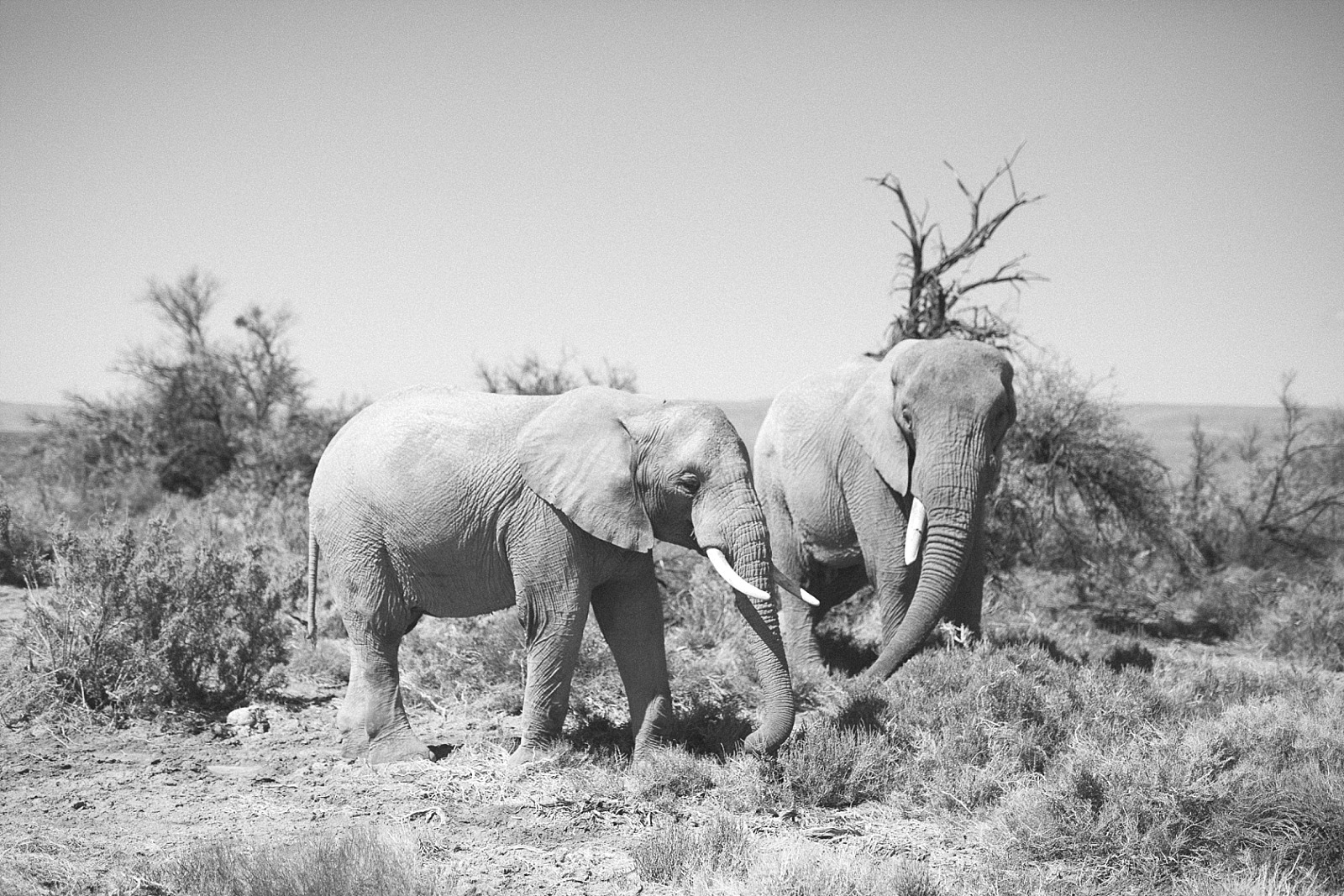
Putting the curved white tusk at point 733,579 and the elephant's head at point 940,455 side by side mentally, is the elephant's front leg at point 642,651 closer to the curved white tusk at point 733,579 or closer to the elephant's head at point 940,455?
the curved white tusk at point 733,579

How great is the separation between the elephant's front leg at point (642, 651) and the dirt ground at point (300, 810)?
0.60 metres

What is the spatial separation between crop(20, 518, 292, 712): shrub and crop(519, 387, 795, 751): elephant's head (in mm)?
3255

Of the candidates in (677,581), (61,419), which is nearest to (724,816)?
(677,581)

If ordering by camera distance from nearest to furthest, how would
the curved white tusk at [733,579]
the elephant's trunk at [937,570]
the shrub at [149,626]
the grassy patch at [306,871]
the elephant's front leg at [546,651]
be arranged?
the grassy patch at [306,871], the curved white tusk at [733,579], the elephant's front leg at [546,651], the shrub at [149,626], the elephant's trunk at [937,570]

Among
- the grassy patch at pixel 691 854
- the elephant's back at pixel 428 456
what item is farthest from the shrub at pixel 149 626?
the grassy patch at pixel 691 854

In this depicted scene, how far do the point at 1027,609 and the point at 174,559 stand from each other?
8.73m

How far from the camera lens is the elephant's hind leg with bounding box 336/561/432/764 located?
22.2 feet

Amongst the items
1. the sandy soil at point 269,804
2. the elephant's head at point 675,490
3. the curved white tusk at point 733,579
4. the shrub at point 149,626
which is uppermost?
the elephant's head at point 675,490

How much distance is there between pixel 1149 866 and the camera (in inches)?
198

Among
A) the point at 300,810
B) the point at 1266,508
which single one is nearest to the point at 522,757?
the point at 300,810

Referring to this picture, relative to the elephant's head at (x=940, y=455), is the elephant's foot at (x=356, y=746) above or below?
below

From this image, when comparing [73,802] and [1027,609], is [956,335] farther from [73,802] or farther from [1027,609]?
[73,802]

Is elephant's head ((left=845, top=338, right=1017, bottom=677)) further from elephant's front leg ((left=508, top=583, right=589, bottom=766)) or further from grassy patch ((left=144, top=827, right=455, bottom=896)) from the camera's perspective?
grassy patch ((left=144, top=827, right=455, bottom=896))

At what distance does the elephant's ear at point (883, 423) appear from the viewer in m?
8.02
